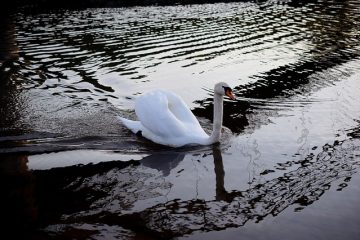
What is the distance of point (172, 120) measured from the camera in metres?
7.36

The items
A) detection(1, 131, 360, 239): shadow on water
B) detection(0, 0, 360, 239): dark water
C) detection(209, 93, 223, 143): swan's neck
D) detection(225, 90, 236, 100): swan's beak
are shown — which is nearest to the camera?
detection(1, 131, 360, 239): shadow on water

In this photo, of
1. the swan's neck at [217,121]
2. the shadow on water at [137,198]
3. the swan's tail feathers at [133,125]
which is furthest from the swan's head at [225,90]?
the swan's tail feathers at [133,125]

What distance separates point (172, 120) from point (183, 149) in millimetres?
491

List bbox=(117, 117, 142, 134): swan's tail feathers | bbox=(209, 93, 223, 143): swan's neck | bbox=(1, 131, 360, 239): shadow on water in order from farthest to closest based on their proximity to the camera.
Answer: bbox=(117, 117, 142, 134): swan's tail feathers
bbox=(209, 93, 223, 143): swan's neck
bbox=(1, 131, 360, 239): shadow on water

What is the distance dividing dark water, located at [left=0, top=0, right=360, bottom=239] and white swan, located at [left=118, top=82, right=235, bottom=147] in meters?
0.16

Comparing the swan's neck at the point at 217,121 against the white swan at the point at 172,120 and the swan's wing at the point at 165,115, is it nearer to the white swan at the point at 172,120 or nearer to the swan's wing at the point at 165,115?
the white swan at the point at 172,120

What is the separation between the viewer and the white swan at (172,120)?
735 cm

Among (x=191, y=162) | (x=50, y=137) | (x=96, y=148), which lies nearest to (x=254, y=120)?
(x=191, y=162)

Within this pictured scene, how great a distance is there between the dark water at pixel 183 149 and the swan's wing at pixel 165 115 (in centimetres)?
30

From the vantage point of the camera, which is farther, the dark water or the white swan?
the white swan

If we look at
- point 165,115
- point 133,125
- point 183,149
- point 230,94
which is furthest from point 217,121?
point 133,125

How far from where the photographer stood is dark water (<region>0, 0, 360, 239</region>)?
5324 millimetres

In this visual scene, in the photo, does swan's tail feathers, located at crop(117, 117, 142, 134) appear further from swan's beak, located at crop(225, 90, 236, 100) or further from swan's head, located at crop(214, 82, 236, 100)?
swan's beak, located at crop(225, 90, 236, 100)

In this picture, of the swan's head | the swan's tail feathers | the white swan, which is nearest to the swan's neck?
the white swan
